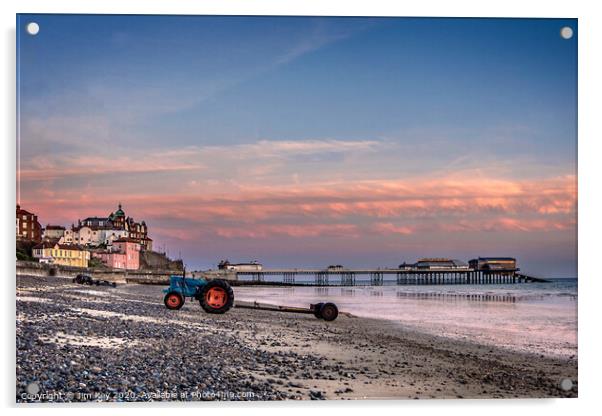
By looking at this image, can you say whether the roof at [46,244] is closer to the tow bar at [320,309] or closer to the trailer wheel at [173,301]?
the trailer wheel at [173,301]

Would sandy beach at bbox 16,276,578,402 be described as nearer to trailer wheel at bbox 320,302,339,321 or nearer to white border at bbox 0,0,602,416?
white border at bbox 0,0,602,416

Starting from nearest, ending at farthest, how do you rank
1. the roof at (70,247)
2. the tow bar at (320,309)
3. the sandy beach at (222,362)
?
1. the sandy beach at (222,362)
2. the roof at (70,247)
3. the tow bar at (320,309)

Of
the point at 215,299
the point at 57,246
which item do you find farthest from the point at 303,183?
the point at 57,246

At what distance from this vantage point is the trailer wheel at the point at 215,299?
10411 mm

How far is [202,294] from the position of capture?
10.5 metres

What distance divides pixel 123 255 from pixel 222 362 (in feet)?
7.31

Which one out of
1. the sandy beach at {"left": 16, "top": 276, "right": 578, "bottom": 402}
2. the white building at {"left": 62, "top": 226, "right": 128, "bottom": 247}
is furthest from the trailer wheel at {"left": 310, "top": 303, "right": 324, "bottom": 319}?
the white building at {"left": 62, "top": 226, "right": 128, "bottom": 247}

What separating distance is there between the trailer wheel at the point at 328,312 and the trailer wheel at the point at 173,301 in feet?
6.44

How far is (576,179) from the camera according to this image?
29.5 ft

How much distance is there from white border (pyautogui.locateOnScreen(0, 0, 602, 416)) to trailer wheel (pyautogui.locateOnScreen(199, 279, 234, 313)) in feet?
7.50

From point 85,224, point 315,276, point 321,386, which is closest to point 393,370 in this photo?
point 321,386

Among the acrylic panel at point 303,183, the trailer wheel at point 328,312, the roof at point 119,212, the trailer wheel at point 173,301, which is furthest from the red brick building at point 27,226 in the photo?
the trailer wheel at point 328,312

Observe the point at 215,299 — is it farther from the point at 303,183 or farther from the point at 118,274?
the point at 303,183

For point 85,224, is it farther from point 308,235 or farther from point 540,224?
point 540,224
